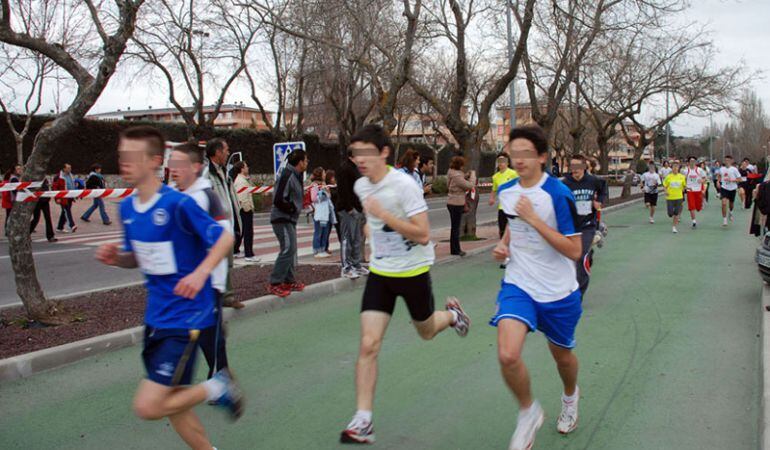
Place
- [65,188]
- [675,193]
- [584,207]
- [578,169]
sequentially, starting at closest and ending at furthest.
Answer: [584,207] → [578,169] → [675,193] → [65,188]

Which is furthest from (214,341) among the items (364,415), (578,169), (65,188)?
(65,188)

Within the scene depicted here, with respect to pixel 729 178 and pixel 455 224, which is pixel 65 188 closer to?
pixel 455 224

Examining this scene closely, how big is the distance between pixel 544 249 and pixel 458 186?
809 cm

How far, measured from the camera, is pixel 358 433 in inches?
146

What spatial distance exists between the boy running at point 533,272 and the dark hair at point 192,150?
2.09 m

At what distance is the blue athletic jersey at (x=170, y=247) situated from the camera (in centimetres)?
324

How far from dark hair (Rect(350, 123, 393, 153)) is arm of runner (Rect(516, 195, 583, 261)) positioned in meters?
0.92

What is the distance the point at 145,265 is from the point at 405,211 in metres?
1.52

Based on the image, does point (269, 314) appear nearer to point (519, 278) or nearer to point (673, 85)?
A: point (519, 278)

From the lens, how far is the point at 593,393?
481 centimetres

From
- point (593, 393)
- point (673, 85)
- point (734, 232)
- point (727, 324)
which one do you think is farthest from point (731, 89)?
point (593, 393)

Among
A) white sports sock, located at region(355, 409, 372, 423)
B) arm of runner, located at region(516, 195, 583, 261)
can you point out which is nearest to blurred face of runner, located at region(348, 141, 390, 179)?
arm of runner, located at region(516, 195, 583, 261)

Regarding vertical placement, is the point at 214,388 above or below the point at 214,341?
below

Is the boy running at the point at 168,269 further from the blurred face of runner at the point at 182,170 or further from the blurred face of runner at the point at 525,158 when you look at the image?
the blurred face of runner at the point at 525,158
